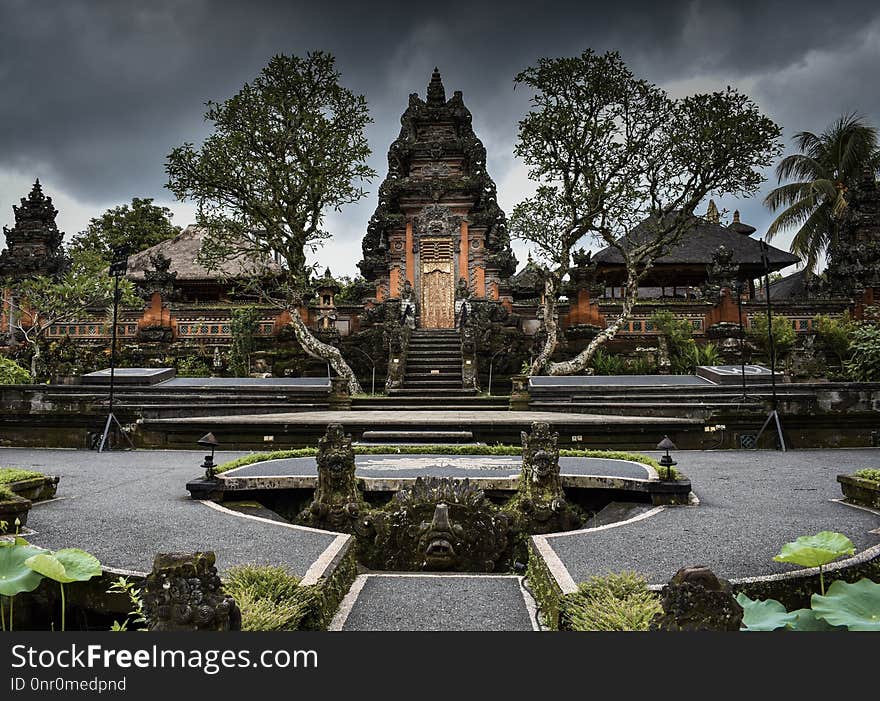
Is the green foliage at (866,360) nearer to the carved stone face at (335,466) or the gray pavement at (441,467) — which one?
the gray pavement at (441,467)

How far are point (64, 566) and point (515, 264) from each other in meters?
19.8

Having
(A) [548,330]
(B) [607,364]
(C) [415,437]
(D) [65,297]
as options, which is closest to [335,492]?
(C) [415,437]

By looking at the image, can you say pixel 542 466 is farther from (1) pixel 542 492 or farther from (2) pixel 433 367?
(2) pixel 433 367

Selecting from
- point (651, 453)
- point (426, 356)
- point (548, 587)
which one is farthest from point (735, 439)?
point (426, 356)

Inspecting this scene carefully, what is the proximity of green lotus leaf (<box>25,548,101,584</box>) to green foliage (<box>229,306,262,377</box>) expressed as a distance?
50.8 ft

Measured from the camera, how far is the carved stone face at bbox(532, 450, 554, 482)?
5.25m

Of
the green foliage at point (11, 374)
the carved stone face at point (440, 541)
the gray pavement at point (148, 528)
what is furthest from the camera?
the green foliage at point (11, 374)

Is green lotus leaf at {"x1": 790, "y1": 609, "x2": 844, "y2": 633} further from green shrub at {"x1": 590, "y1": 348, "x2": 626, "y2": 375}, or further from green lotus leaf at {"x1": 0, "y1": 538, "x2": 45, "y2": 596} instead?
green shrub at {"x1": 590, "y1": 348, "x2": 626, "y2": 375}

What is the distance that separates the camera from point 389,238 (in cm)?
2150

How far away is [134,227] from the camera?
32.0 metres

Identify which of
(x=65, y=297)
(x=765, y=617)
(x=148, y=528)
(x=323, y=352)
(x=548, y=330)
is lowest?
(x=148, y=528)

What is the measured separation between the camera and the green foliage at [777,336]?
56.4 ft

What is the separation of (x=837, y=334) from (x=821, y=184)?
1030 cm

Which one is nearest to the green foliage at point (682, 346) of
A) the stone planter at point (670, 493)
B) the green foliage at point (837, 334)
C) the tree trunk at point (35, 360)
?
the green foliage at point (837, 334)
